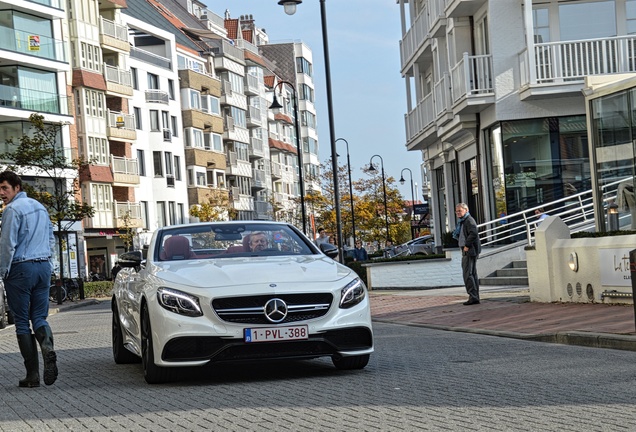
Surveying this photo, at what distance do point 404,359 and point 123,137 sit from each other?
68.8m

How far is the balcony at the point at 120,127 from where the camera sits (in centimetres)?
7875

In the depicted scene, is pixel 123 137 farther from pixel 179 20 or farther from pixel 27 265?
pixel 27 265

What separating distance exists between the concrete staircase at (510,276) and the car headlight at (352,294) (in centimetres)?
1825

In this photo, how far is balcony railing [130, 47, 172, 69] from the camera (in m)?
85.0

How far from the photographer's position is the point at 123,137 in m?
79.9

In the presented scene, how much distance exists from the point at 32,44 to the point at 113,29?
1239 centimetres

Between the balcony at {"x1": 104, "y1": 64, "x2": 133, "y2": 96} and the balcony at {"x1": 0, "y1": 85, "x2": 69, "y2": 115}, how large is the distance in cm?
769

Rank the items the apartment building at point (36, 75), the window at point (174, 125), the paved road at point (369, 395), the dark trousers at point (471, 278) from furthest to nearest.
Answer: the window at point (174, 125), the apartment building at point (36, 75), the dark trousers at point (471, 278), the paved road at point (369, 395)

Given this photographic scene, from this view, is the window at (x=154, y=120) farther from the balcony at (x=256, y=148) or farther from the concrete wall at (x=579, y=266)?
the concrete wall at (x=579, y=266)

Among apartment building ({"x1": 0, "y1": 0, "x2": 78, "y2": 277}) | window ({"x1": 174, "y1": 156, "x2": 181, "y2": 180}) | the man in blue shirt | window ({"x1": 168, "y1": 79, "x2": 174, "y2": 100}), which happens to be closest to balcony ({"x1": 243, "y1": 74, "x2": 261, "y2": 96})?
window ({"x1": 168, "y1": 79, "x2": 174, "y2": 100})

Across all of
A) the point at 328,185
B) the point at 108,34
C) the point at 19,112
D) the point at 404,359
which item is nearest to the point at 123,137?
the point at 108,34

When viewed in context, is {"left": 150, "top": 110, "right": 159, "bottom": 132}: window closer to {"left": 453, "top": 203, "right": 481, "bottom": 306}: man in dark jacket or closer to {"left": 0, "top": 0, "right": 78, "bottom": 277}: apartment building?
{"left": 0, "top": 0, "right": 78, "bottom": 277}: apartment building

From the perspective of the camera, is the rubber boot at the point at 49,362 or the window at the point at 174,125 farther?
the window at the point at 174,125

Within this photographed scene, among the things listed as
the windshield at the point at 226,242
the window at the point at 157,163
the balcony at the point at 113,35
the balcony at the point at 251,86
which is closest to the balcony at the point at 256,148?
the balcony at the point at 251,86
